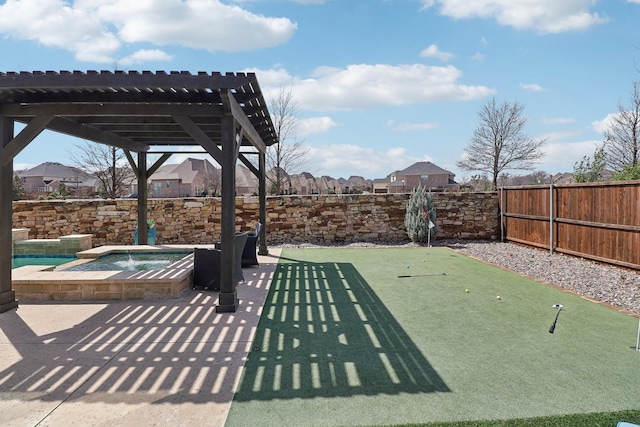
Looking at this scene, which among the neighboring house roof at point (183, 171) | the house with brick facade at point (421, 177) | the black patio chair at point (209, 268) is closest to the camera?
the black patio chair at point (209, 268)

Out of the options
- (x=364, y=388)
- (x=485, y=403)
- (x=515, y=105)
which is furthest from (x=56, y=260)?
(x=515, y=105)

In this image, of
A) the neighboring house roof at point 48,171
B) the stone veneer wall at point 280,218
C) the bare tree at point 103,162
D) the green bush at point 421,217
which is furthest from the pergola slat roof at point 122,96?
the neighboring house roof at point 48,171

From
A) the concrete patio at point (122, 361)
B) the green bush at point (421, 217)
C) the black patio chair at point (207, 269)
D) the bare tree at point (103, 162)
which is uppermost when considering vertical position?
the bare tree at point (103, 162)

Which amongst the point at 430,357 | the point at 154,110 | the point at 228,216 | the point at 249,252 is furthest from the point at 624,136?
the point at 154,110

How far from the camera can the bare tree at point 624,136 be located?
18188 millimetres

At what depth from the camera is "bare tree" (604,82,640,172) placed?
18.2 metres

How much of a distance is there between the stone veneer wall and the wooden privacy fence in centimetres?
135

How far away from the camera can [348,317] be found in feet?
15.1

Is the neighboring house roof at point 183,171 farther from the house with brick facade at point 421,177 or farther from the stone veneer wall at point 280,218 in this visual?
the stone veneer wall at point 280,218

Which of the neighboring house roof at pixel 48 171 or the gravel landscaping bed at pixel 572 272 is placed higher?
the neighboring house roof at pixel 48 171

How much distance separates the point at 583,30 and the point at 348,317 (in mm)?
9607

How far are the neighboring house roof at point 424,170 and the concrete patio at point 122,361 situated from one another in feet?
146

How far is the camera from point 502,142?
26828 millimetres

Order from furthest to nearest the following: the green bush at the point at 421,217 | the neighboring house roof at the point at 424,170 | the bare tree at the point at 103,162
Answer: the neighboring house roof at the point at 424,170 → the bare tree at the point at 103,162 → the green bush at the point at 421,217
